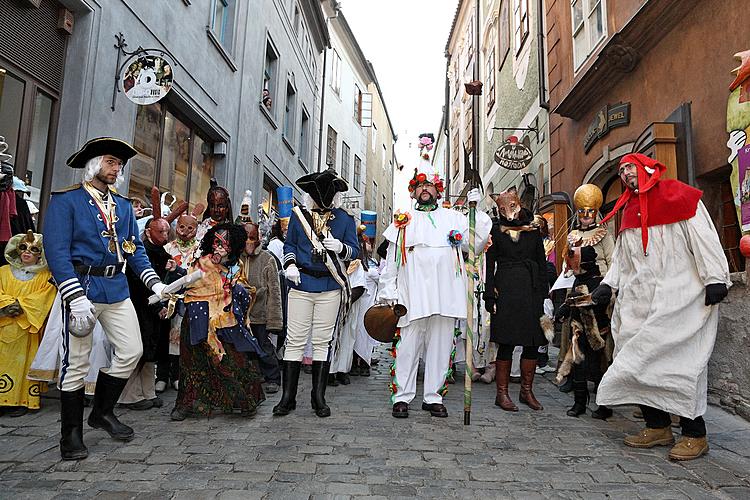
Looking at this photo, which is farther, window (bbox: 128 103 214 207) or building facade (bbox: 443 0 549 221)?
building facade (bbox: 443 0 549 221)

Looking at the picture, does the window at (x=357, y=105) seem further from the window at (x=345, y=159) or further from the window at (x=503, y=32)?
the window at (x=503, y=32)

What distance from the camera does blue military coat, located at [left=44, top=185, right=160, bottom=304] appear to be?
320 centimetres

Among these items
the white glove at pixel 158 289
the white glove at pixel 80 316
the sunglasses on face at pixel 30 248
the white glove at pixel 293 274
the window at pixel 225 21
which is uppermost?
the window at pixel 225 21

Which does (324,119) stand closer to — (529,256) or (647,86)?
(647,86)

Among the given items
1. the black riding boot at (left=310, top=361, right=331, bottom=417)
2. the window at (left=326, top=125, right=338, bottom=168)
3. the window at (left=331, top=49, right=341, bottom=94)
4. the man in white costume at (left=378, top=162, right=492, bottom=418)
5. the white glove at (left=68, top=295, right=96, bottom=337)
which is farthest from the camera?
the window at (left=331, top=49, right=341, bottom=94)

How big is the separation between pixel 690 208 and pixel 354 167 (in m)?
24.3

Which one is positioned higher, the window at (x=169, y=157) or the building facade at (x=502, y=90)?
the building facade at (x=502, y=90)

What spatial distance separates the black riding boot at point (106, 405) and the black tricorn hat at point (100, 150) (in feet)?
4.88

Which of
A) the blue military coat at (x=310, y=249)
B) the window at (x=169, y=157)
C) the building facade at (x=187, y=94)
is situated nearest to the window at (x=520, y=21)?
the building facade at (x=187, y=94)

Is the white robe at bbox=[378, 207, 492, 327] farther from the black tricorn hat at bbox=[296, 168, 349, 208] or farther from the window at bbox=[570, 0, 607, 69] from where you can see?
the window at bbox=[570, 0, 607, 69]

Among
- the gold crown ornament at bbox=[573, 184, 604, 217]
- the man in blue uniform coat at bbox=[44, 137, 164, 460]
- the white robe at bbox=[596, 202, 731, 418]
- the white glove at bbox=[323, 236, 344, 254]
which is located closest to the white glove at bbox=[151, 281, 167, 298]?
the man in blue uniform coat at bbox=[44, 137, 164, 460]

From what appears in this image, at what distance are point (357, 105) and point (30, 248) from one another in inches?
988

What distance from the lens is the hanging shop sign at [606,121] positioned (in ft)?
24.7

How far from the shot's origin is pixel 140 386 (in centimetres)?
457
